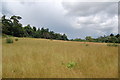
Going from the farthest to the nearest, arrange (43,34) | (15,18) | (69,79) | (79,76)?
(43,34) < (15,18) < (79,76) < (69,79)

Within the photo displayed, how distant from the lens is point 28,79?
2465 mm

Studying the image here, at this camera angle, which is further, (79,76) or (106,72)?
(106,72)

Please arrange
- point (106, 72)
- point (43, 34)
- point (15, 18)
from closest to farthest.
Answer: point (106, 72)
point (15, 18)
point (43, 34)

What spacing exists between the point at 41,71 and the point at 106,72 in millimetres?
2018

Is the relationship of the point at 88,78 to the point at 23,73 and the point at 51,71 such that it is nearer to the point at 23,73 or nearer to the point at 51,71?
the point at 51,71

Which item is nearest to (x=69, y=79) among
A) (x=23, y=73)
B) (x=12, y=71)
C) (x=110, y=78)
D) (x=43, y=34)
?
(x=110, y=78)

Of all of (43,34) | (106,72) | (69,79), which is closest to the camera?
(69,79)

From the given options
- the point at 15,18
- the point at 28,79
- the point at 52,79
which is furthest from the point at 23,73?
the point at 15,18

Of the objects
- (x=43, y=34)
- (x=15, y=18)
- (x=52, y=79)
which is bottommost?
(x=52, y=79)

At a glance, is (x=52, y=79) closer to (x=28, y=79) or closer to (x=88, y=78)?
(x=28, y=79)

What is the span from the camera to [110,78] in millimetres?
2568

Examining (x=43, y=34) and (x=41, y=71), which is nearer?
(x=41, y=71)

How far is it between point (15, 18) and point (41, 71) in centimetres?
5410

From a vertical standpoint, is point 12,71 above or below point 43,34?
below
